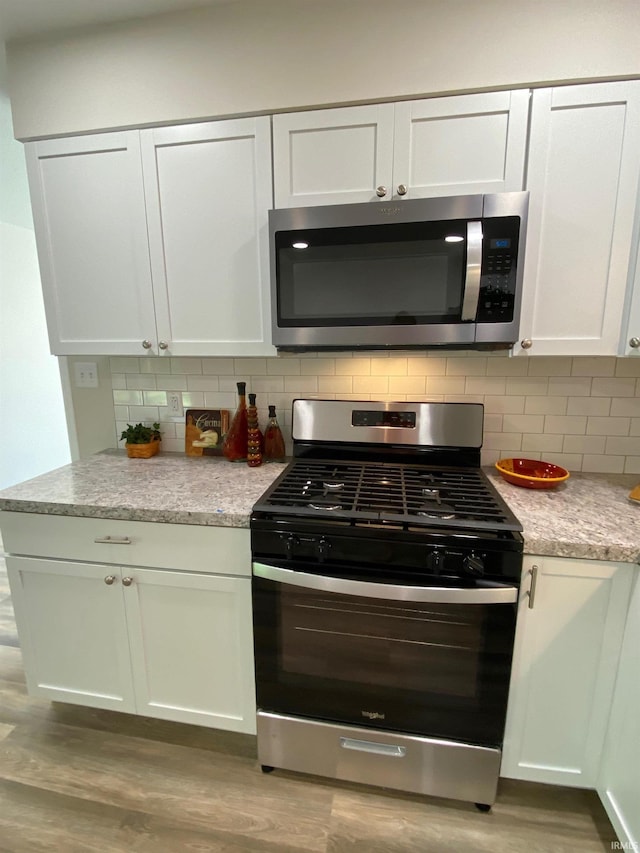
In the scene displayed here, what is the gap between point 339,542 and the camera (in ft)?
3.80

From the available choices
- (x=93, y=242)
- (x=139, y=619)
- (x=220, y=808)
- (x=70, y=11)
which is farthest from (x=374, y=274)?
(x=220, y=808)

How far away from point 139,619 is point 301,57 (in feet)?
6.29

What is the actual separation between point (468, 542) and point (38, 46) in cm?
217

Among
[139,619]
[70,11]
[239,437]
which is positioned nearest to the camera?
[70,11]

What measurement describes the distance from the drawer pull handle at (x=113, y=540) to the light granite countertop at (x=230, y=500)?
8cm

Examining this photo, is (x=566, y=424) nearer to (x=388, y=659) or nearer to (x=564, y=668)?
(x=564, y=668)

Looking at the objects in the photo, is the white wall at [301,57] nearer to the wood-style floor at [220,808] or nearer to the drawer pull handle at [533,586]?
the drawer pull handle at [533,586]

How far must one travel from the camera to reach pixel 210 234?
1443 mm

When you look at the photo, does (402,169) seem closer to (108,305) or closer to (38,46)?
(108,305)

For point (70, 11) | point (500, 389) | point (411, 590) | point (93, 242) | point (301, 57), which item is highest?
point (70, 11)

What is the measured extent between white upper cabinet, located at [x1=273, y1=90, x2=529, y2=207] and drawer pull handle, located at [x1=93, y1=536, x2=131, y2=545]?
4.09ft

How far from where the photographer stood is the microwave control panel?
1200 millimetres

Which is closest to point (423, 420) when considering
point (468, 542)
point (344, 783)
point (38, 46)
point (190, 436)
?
point (468, 542)

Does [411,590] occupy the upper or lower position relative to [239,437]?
lower
